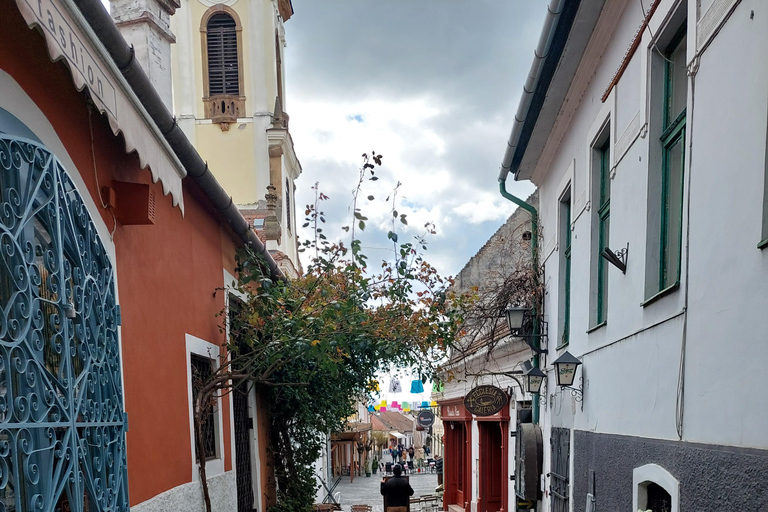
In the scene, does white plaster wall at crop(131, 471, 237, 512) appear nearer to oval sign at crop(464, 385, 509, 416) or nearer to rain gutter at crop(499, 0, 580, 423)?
oval sign at crop(464, 385, 509, 416)

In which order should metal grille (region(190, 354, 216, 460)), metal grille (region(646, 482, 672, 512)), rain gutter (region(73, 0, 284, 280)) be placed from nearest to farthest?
rain gutter (region(73, 0, 284, 280))
metal grille (region(646, 482, 672, 512))
metal grille (region(190, 354, 216, 460))

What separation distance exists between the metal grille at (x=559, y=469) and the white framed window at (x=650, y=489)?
249cm

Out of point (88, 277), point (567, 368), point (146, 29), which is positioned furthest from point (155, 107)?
point (567, 368)

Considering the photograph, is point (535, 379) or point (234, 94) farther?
point (234, 94)

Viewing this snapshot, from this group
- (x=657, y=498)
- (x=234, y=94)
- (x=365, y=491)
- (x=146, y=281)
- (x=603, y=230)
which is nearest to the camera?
(x=657, y=498)

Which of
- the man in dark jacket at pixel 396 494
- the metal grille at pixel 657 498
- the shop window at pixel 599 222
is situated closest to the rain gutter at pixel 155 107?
the shop window at pixel 599 222

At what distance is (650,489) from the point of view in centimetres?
488

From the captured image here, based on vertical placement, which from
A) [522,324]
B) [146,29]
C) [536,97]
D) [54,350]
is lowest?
[54,350]

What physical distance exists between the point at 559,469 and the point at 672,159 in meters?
4.38

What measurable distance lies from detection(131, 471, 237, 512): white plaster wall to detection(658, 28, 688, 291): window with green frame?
376 centimetres

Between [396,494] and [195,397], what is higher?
[195,397]

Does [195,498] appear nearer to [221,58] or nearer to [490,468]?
[490,468]

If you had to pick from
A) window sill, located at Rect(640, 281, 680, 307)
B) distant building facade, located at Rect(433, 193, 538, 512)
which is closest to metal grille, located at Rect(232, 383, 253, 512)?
distant building facade, located at Rect(433, 193, 538, 512)

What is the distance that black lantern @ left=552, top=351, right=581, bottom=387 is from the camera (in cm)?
694
